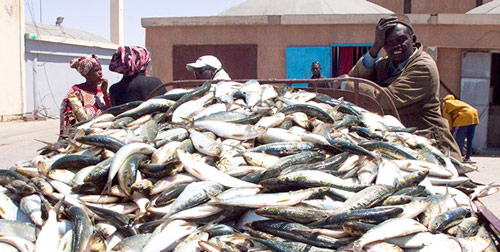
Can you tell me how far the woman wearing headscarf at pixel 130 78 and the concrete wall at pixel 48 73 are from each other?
50.5 ft

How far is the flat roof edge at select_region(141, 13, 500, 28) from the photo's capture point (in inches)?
437

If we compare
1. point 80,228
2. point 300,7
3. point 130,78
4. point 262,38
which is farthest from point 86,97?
point 300,7

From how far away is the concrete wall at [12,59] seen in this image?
17.8 meters

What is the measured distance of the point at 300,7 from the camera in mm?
14969

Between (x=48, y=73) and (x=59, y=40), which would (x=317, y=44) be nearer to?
(x=59, y=40)

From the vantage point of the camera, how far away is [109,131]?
3426 mm

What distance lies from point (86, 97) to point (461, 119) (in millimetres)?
7672

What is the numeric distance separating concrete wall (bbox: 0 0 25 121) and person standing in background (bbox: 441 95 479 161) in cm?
1500

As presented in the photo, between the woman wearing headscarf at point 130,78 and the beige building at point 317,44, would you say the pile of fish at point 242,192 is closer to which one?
the woman wearing headscarf at point 130,78

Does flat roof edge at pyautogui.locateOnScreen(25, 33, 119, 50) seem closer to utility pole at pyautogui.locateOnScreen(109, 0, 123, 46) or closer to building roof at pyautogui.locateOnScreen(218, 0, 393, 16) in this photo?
utility pole at pyautogui.locateOnScreen(109, 0, 123, 46)

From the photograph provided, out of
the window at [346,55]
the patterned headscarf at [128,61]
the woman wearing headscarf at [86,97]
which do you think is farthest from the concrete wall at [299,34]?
the patterned headscarf at [128,61]

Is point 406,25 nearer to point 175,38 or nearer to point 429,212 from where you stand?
point 429,212

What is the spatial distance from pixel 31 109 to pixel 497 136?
1696cm

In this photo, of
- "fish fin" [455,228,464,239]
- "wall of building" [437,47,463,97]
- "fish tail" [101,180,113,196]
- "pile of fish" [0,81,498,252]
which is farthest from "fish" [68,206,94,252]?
"wall of building" [437,47,463,97]
